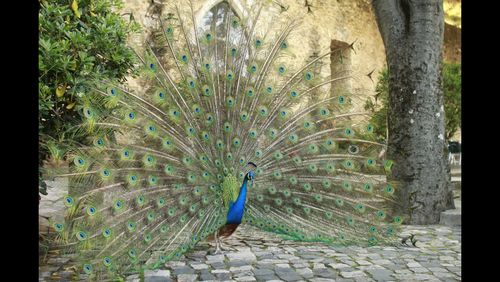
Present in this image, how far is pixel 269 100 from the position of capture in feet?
12.7

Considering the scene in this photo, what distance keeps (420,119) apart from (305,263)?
2.20 meters

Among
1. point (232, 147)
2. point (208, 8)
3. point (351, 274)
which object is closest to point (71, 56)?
point (232, 147)

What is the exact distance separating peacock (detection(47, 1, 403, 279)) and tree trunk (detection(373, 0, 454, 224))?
105cm

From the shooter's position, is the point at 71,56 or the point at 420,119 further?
the point at 420,119

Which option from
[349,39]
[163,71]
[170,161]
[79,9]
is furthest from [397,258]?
[349,39]

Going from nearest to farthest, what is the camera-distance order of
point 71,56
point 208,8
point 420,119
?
point 71,56, point 420,119, point 208,8

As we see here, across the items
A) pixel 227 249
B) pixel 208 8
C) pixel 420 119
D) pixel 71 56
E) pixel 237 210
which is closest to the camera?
pixel 71 56

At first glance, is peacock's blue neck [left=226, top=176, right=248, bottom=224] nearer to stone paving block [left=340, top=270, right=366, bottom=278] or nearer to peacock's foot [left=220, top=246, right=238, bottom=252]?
peacock's foot [left=220, top=246, right=238, bottom=252]

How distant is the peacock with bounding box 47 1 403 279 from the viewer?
10.6 ft

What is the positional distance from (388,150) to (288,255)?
1924 mm

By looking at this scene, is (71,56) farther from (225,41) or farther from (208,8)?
(208,8)

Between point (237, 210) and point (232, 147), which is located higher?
point (232, 147)

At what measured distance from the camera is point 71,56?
3234mm

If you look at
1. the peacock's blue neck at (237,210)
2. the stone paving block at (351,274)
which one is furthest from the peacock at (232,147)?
the stone paving block at (351,274)
